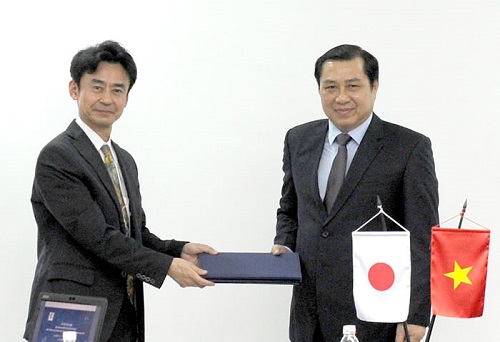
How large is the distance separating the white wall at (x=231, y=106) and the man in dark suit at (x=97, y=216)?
2.34 ft

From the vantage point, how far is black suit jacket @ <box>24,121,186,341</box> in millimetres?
2381

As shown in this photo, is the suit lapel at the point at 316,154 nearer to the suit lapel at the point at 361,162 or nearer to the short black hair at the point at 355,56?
the suit lapel at the point at 361,162

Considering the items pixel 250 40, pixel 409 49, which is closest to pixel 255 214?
pixel 250 40

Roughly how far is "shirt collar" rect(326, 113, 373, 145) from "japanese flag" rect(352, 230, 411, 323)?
877mm

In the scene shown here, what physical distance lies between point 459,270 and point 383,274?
0.20m

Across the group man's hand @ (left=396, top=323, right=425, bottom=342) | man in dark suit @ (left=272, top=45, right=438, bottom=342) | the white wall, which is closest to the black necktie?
man in dark suit @ (left=272, top=45, right=438, bottom=342)

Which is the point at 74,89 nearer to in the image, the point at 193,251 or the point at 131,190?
the point at 131,190

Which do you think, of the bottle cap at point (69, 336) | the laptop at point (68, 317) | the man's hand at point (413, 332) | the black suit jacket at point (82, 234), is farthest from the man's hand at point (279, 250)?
the bottle cap at point (69, 336)

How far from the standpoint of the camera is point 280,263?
8.26ft

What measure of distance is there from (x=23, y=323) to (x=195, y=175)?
100 centimetres

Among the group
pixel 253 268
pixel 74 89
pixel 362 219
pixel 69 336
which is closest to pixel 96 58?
pixel 74 89

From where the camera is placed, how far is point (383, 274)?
1.81m

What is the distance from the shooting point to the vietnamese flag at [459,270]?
1.86m

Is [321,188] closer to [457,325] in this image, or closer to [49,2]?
[457,325]
